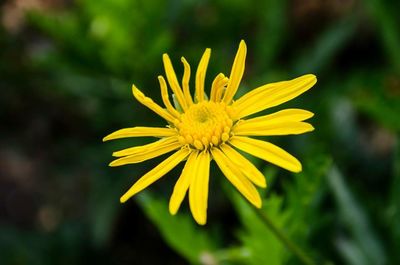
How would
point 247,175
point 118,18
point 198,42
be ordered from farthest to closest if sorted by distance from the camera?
point 198,42, point 118,18, point 247,175

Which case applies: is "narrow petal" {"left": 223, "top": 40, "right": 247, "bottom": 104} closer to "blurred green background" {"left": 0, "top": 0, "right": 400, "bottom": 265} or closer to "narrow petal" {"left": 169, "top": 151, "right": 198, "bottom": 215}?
"narrow petal" {"left": 169, "top": 151, "right": 198, "bottom": 215}

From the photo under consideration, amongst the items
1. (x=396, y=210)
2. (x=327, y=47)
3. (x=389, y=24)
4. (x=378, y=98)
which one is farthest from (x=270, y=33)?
(x=396, y=210)

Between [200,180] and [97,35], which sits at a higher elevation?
[97,35]

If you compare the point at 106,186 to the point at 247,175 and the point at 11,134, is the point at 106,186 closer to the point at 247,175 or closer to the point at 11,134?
the point at 11,134

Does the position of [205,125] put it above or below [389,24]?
below

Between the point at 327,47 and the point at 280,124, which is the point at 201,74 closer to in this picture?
the point at 280,124

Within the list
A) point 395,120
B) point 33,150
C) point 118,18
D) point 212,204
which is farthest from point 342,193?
point 33,150
